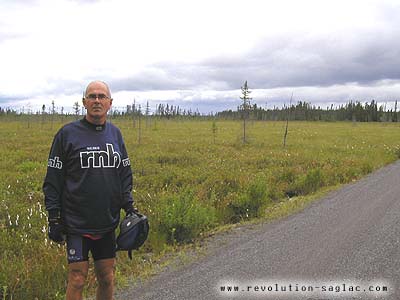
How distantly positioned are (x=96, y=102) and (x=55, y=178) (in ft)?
2.51

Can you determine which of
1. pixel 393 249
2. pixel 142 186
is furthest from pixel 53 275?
pixel 142 186

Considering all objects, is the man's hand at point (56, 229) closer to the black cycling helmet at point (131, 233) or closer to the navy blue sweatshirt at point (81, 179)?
the navy blue sweatshirt at point (81, 179)

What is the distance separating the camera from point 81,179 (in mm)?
3613

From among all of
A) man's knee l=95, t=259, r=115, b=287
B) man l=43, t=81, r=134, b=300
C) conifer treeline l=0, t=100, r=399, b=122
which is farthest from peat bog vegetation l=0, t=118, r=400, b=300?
conifer treeline l=0, t=100, r=399, b=122

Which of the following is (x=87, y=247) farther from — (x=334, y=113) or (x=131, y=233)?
(x=334, y=113)

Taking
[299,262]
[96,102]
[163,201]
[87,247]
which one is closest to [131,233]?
[87,247]

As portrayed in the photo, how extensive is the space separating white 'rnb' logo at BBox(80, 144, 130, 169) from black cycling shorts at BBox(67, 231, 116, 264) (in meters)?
0.66

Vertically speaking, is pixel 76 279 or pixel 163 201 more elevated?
pixel 76 279

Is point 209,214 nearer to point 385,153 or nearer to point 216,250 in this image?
point 216,250

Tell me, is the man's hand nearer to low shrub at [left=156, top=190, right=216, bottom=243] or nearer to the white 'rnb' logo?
the white 'rnb' logo

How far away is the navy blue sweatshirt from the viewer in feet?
11.8

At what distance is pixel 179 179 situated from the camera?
12859 mm

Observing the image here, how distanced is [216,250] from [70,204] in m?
3.28

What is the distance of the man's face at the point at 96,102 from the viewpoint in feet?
12.2
